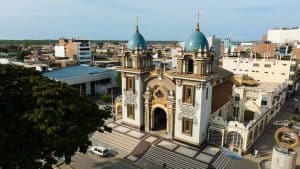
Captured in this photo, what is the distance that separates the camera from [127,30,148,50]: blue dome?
34.1 meters

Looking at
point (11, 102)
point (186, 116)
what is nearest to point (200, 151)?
point (186, 116)

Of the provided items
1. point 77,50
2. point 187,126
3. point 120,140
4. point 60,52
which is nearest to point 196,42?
point 187,126

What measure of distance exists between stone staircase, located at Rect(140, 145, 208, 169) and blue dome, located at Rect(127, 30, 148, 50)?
46.2 ft

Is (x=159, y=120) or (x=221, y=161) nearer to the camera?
(x=221, y=161)

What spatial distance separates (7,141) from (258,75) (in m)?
56.2

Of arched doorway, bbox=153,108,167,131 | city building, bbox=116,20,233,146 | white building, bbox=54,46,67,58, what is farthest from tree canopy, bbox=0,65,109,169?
white building, bbox=54,46,67,58

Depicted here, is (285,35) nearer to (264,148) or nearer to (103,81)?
(103,81)

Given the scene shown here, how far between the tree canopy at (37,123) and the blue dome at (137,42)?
14835 mm

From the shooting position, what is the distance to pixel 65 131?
60.7ft

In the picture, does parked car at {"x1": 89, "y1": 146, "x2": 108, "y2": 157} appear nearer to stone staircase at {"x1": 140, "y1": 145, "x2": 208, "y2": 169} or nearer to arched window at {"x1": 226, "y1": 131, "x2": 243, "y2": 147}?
stone staircase at {"x1": 140, "y1": 145, "x2": 208, "y2": 169}

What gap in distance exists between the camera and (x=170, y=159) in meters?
28.5

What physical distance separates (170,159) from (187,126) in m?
4.93

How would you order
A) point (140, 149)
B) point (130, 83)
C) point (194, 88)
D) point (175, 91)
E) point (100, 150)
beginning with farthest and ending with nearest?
point (130, 83) → point (175, 91) → point (140, 149) → point (100, 150) → point (194, 88)

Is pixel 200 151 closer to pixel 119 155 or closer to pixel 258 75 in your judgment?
pixel 119 155
